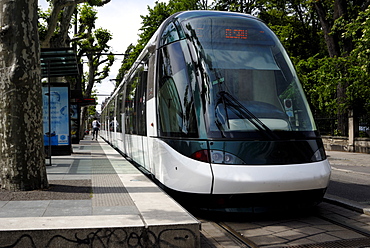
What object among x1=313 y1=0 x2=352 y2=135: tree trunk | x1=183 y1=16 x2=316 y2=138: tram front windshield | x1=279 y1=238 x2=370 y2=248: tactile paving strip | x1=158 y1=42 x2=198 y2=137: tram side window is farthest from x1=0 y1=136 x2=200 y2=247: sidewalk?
x1=313 y1=0 x2=352 y2=135: tree trunk

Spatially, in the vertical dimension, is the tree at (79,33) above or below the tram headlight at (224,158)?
above

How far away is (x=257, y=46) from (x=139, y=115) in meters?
3.71

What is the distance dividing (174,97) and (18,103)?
228 cm

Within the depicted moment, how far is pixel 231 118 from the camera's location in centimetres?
597

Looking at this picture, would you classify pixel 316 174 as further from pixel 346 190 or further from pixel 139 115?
pixel 139 115

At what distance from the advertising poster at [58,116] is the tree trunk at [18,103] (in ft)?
26.4

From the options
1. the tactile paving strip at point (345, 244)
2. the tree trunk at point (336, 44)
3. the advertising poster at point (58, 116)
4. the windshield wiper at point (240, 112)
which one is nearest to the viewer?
the tactile paving strip at point (345, 244)

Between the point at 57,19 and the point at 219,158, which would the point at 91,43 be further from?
the point at 219,158

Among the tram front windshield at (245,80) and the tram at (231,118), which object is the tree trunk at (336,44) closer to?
the tram front windshield at (245,80)

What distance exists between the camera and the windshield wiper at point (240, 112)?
5.93 metres

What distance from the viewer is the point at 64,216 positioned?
4.72 metres

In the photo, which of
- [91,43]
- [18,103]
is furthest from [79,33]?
[18,103]

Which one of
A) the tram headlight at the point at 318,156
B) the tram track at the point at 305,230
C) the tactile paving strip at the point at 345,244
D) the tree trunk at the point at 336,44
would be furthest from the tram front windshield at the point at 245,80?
the tree trunk at the point at 336,44

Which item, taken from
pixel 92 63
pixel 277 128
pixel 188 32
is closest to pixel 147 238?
pixel 277 128
